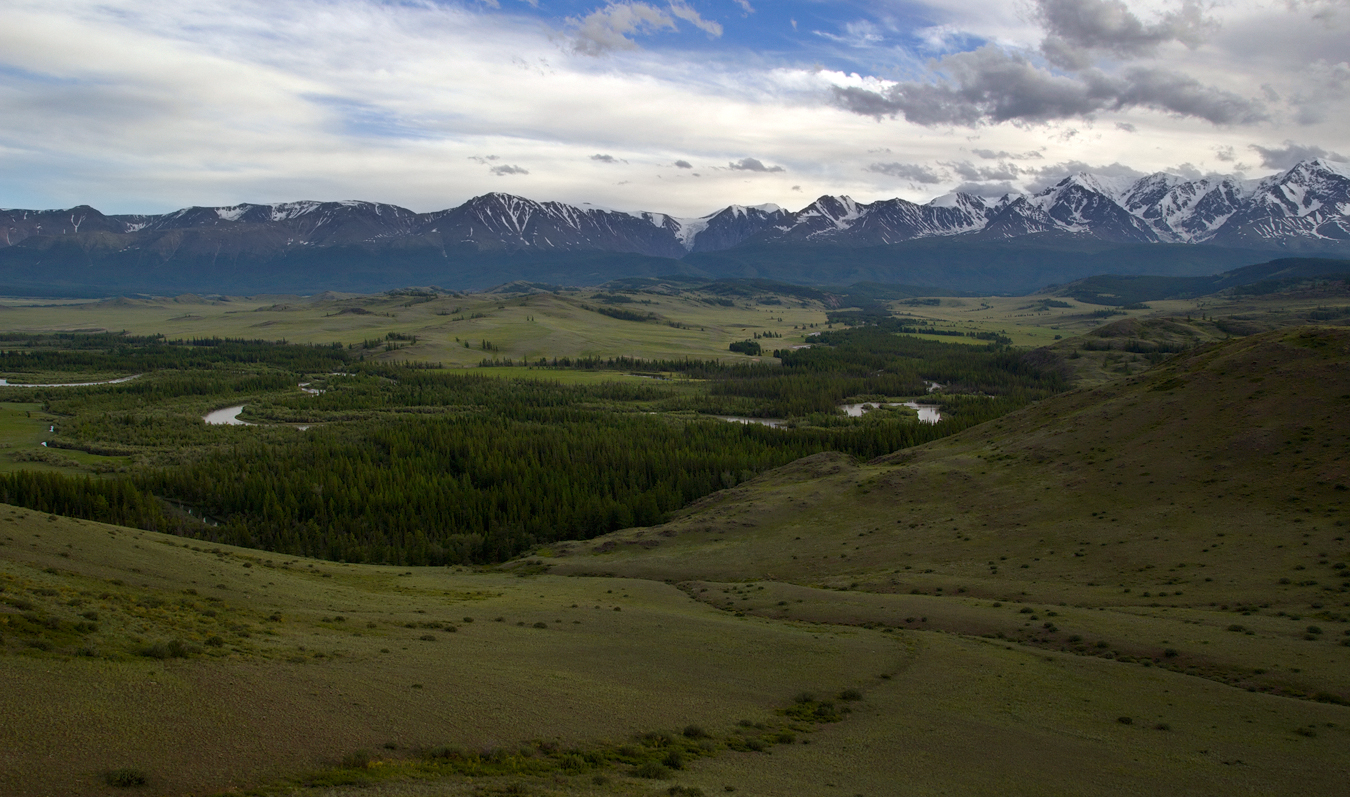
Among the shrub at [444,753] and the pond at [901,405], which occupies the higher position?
the shrub at [444,753]

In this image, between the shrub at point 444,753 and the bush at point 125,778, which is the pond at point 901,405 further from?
the bush at point 125,778

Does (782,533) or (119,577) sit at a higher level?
(119,577)

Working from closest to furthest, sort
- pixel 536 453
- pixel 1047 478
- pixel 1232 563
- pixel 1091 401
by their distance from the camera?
pixel 1232 563 < pixel 1047 478 < pixel 1091 401 < pixel 536 453

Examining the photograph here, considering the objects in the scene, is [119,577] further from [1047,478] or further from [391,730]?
Result: [1047,478]

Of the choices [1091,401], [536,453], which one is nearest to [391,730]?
[1091,401]

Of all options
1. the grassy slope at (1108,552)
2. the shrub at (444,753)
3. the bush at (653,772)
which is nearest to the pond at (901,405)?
the grassy slope at (1108,552)

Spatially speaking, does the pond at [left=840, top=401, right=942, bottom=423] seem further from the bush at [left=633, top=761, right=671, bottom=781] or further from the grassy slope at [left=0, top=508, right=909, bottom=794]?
the bush at [left=633, top=761, right=671, bottom=781]

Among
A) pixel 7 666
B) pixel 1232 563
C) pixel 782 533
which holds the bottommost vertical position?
pixel 782 533

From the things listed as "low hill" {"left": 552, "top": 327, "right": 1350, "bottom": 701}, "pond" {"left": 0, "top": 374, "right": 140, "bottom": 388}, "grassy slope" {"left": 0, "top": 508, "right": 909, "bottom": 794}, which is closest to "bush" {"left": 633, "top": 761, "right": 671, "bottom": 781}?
"grassy slope" {"left": 0, "top": 508, "right": 909, "bottom": 794}
